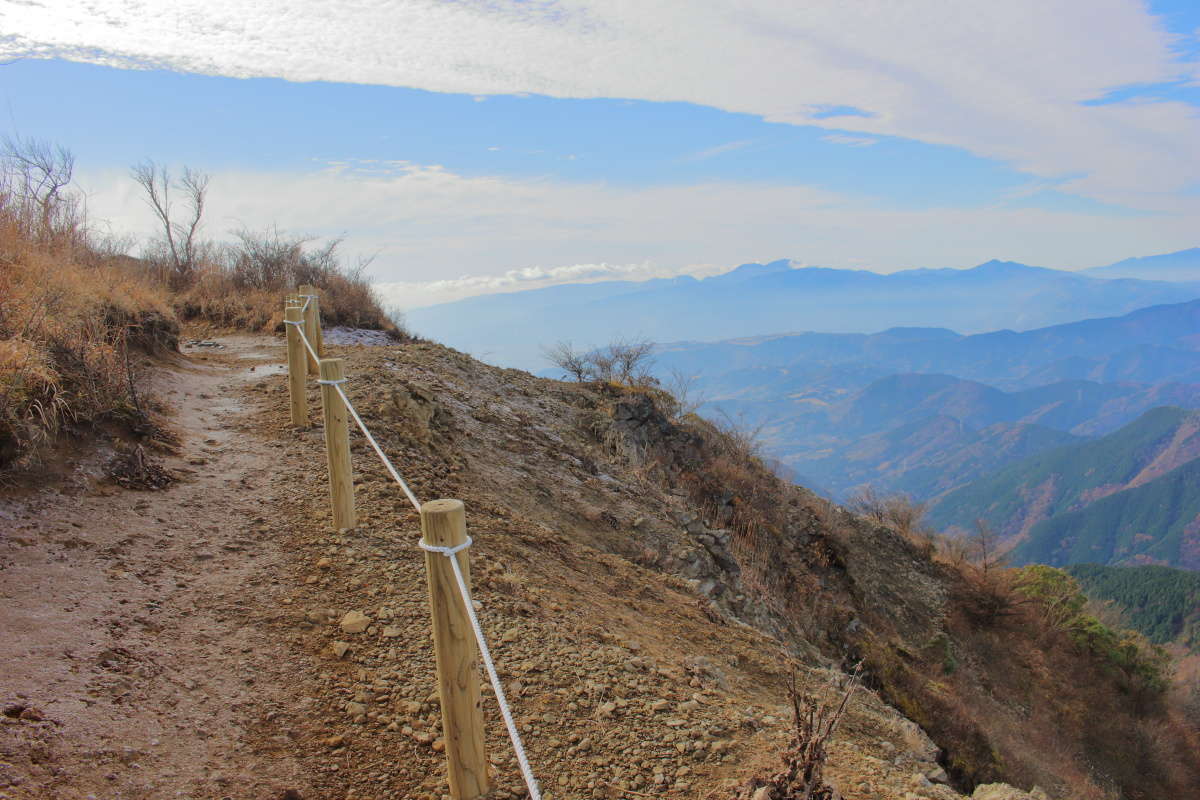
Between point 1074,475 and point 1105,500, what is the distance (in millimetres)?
29578

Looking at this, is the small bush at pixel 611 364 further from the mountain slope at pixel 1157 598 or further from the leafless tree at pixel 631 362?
the mountain slope at pixel 1157 598

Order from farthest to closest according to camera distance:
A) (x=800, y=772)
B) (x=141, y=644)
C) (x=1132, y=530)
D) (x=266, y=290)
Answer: (x=1132, y=530) < (x=266, y=290) < (x=141, y=644) < (x=800, y=772)

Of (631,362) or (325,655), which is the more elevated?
(631,362)

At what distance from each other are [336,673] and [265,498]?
2289 mm

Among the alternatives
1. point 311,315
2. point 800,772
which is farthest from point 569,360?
point 800,772

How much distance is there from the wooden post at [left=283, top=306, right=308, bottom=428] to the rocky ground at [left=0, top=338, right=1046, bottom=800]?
193mm

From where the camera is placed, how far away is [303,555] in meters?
4.22

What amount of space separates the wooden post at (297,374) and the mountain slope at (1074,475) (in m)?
159

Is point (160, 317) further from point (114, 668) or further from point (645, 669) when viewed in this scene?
point (645, 669)

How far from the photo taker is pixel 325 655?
3305 mm

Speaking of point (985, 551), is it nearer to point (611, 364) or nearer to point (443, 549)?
point (611, 364)

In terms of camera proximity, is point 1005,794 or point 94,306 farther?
point 94,306

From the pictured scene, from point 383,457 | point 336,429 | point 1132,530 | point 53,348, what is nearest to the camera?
point 383,457

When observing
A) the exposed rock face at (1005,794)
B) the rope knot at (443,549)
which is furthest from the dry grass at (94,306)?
the exposed rock face at (1005,794)
